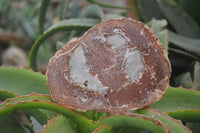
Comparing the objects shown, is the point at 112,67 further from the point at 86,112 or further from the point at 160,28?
the point at 160,28

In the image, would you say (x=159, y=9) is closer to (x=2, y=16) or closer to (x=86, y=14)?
(x=86, y=14)

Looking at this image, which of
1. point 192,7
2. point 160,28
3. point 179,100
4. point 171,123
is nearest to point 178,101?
point 179,100

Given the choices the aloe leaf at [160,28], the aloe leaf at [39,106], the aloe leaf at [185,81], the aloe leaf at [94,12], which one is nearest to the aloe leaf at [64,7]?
the aloe leaf at [94,12]

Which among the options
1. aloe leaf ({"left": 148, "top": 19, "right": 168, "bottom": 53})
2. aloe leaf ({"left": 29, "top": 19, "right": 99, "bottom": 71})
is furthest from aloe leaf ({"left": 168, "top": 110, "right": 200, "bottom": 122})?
aloe leaf ({"left": 29, "top": 19, "right": 99, "bottom": 71})

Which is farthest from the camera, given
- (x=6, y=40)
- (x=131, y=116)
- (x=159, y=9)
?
(x=6, y=40)

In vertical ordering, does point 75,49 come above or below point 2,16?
below

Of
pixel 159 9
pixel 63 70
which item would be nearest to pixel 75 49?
pixel 63 70

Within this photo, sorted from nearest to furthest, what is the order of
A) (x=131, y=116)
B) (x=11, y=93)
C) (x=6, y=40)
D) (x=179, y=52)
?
(x=131, y=116) → (x=11, y=93) → (x=179, y=52) → (x=6, y=40)

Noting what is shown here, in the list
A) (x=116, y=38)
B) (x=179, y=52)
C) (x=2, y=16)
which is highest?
(x=2, y=16)
